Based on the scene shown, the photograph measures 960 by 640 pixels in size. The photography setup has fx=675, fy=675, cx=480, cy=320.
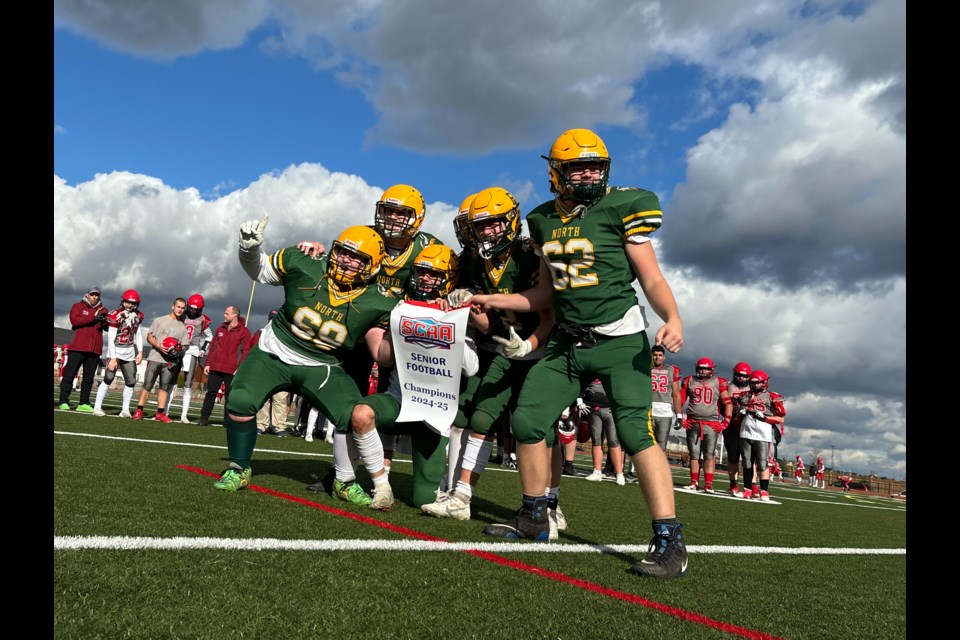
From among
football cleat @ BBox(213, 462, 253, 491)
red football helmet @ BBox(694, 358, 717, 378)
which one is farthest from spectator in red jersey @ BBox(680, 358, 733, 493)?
football cleat @ BBox(213, 462, 253, 491)

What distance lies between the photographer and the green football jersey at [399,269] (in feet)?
16.3

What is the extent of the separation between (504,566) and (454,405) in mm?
1658

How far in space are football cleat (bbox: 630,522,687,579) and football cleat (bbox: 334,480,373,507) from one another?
1.99 metres

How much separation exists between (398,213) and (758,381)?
7841 mm

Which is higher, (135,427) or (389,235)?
(389,235)

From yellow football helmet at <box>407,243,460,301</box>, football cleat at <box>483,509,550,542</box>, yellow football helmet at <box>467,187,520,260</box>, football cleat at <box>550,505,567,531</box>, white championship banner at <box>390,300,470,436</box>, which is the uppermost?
yellow football helmet at <box>467,187,520,260</box>

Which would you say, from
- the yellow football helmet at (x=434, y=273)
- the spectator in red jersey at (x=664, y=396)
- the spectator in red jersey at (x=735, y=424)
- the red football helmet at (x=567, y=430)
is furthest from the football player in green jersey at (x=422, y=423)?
the spectator in red jersey at (x=735, y=424)

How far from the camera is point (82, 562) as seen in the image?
2.30m

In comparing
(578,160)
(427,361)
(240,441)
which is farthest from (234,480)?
(578,160)

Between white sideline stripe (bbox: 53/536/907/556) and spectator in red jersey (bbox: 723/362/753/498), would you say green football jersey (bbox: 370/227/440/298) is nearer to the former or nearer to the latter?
white sideline stripe (bbox: 53/536/907/556)

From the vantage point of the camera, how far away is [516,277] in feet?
14.6

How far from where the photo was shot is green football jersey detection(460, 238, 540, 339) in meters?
4.46

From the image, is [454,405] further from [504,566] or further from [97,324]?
[97,324]
